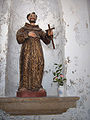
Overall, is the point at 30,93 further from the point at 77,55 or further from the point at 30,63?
the point at 77,55

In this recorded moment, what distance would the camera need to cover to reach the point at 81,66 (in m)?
3.13

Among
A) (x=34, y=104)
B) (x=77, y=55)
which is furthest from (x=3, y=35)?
(x=34, y=104)

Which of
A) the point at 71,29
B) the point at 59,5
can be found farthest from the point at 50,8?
the point at 71,29

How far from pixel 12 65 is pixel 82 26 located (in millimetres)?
1478

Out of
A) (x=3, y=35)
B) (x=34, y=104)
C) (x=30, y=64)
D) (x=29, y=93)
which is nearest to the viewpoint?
(x=34, y=104)

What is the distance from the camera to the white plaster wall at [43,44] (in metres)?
3.30

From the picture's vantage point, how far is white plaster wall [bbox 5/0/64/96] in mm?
3305

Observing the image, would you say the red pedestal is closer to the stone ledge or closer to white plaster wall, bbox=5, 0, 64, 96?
the stone ledge

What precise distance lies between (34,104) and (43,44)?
5.16 ft

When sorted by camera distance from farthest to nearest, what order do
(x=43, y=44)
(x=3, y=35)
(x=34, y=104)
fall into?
(x=43, y=44)
(x=3, y=35)
(x=34, y=104)

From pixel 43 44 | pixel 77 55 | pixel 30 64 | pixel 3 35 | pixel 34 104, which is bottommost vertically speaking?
pixel 34 104

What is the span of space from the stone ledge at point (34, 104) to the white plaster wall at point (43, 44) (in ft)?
3.05

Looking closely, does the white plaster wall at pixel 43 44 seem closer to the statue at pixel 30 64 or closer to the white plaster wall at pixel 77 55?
the white plaster wall at pixel 77 55

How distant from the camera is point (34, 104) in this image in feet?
7.26
